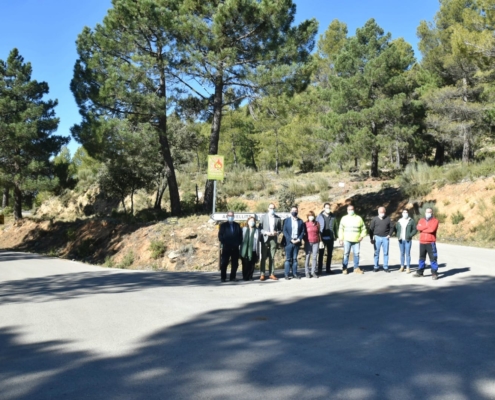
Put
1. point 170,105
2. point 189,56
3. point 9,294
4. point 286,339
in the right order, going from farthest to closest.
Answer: point 170,105, point 189,56, point 9,294, point 286,339

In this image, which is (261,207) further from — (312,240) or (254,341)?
(254,341)

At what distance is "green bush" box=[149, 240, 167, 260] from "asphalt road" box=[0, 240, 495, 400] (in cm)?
871

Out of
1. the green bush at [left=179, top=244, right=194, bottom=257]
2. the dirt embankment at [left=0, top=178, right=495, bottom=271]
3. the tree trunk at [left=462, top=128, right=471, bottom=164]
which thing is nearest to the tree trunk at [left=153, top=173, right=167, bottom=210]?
the dirt embankment at [left=0, top=178, right=495, bottom=271]

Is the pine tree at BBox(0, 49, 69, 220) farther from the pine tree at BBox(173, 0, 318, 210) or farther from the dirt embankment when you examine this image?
the pine tree at BBox(173, 0, 318, 210)

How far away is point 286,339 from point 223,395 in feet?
6.38

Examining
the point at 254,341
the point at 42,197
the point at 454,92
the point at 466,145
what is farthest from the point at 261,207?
the point at 42,197

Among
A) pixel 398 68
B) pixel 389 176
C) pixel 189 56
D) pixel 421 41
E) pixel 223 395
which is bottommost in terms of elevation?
pixel 223 395

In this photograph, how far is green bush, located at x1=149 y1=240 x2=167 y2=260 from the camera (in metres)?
20.0

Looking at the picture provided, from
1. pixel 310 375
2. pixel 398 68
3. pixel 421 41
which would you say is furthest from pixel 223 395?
pixel 421 41

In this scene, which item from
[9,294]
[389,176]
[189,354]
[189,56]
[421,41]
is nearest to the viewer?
[189,354]

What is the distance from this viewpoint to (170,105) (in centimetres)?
2277

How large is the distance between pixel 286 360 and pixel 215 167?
11238 millimetres

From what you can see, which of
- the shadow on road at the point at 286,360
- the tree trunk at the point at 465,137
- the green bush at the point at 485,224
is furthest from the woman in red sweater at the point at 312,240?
the tree trunk at the point at 465,137

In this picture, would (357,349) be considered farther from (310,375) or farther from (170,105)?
(170,105)
